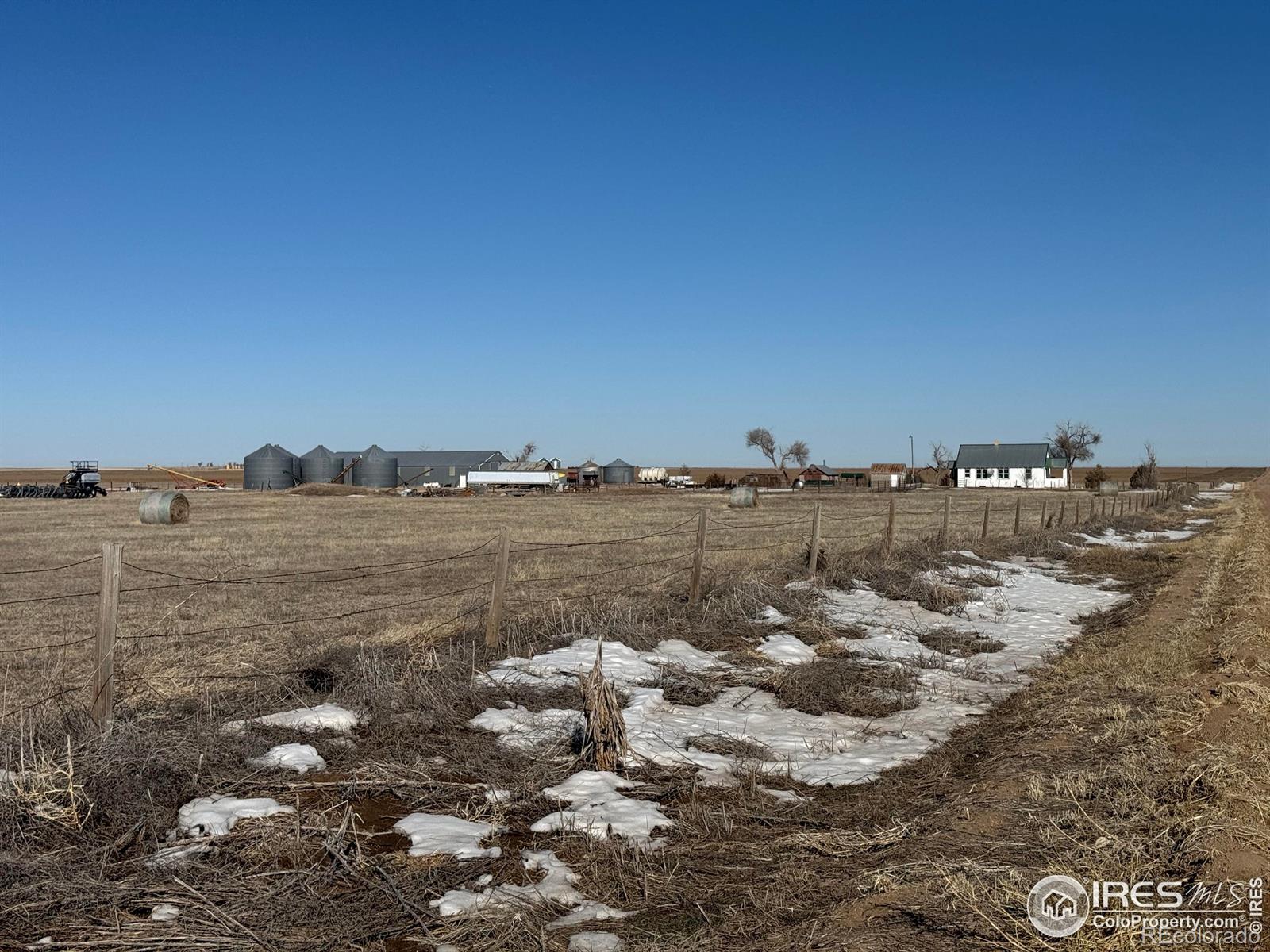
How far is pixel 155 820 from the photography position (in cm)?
570

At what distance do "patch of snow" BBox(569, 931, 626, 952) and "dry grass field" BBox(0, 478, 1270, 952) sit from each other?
9 centimetres

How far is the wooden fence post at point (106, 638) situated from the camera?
7.18 m

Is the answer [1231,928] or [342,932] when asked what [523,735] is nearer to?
[342,932]

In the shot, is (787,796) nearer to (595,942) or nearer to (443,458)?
(595,942)

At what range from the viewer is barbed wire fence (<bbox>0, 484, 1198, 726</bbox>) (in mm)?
7727

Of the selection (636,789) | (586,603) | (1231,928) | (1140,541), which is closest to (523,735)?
(636,789)

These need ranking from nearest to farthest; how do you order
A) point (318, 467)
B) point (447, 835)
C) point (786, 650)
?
point (447, 835) < point (786, 650) < point (318, 467)

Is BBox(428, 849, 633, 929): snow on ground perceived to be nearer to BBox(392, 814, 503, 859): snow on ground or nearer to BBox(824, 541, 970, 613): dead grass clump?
BBox(392, 814, 503, 859): snow on ground

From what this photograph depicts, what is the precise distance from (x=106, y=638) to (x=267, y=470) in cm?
8945

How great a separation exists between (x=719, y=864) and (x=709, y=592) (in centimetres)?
844

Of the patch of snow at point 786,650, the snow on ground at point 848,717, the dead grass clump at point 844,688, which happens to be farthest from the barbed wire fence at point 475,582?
the dead grass clump at point 844,688

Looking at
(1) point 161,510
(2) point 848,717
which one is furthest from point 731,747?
(1) point 161,510

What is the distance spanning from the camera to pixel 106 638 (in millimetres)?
7383

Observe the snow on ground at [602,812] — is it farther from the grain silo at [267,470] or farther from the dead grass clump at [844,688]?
the grain silo at [267,470]
